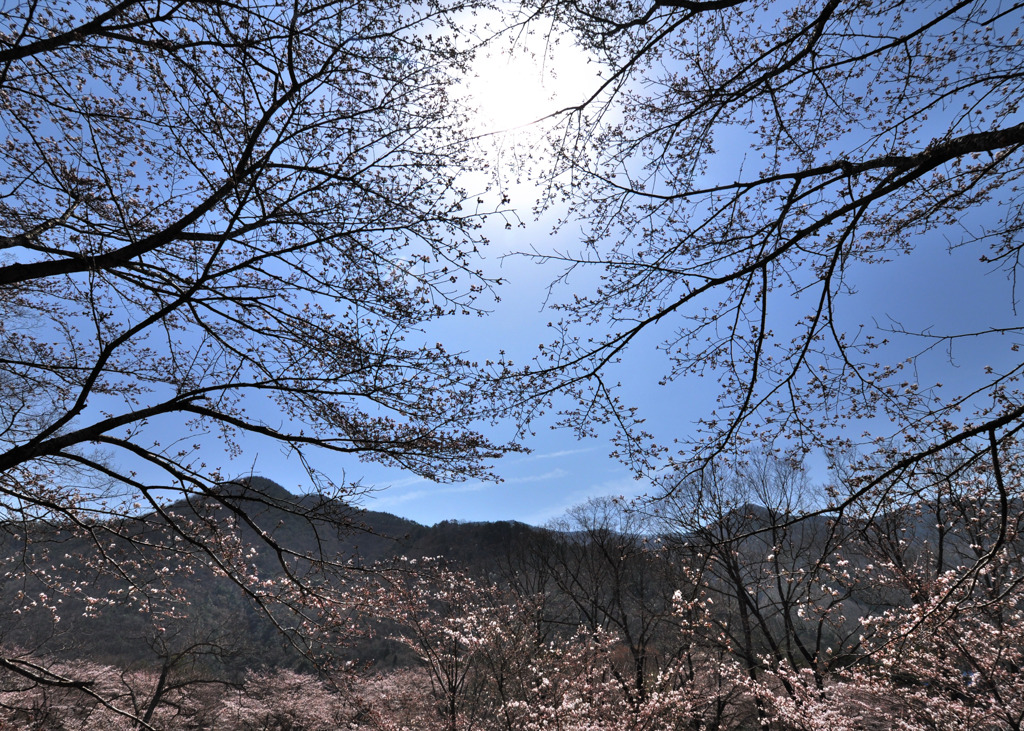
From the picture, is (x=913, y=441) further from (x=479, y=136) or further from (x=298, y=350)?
(x=298, y=350)

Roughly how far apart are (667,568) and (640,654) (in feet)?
7.75

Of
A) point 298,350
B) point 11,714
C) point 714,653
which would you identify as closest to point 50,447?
point 298,350

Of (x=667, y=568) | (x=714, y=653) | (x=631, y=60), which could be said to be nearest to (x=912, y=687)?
(x=667, y=568)

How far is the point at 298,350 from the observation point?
5.26 metres

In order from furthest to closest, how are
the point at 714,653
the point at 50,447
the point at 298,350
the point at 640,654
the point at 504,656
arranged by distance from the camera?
the point at 714,653, the point at 640,654, the point at 504,656, the point at 298,350, the point at 50,447

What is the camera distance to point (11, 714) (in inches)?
Result: 474

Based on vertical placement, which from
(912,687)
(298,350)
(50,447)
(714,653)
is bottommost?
(714,653)

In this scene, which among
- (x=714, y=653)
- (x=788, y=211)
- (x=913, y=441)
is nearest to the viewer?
(x=913, y=441)

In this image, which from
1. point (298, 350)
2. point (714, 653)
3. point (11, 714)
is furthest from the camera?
point (714, 653)

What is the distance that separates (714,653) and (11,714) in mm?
19166

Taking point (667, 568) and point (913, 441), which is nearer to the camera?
point (913, 441)

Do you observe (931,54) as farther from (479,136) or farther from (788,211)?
(479,136)

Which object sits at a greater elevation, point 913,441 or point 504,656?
point 913,441

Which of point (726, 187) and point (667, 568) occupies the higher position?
point (726, 187)
